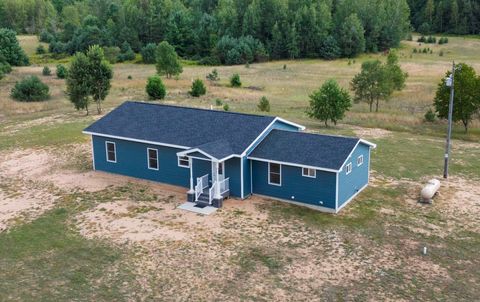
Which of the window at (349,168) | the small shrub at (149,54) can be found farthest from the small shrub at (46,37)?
the window at (349,168)

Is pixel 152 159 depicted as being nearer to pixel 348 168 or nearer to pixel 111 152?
pixel 111 152

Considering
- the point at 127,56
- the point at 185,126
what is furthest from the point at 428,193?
the point at 127,56

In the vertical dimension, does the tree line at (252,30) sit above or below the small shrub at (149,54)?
above

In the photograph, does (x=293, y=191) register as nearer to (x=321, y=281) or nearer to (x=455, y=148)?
(x=321, y=281)

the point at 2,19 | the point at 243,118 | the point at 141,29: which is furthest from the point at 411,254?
the point at 2,19

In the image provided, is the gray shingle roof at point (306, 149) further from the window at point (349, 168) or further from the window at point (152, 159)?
the window at point (152, 159)

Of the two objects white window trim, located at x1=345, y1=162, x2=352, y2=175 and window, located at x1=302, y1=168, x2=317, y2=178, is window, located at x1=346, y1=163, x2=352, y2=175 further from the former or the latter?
window, located at x1=302, y1=168, x2=317, y2=178
